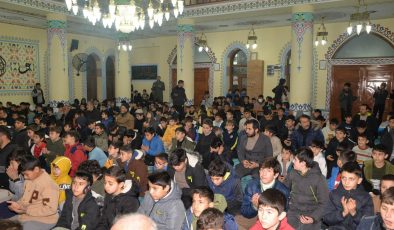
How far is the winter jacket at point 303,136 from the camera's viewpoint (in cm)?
616

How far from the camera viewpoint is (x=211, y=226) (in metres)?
2.37

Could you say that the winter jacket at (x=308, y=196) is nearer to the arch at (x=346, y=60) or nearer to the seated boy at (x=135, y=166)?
the seated boy at (x=135, y=166)

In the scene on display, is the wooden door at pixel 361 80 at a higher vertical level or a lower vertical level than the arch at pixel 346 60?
lower

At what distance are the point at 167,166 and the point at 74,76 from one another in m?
11.4

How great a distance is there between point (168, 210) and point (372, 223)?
5.43 ft

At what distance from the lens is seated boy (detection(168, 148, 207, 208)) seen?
4047 millimetres

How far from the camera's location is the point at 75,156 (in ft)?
15.7

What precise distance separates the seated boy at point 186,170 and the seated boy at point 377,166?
6.94 ft

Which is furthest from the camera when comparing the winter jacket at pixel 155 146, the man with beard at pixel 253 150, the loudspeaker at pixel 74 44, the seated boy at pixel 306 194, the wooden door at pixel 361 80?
the loudspeaker at pixel 74 44

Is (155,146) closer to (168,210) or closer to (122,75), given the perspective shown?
(168,210)

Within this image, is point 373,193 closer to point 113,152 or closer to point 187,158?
point 187,158

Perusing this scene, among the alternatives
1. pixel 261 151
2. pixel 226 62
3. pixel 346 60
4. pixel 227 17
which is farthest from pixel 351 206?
pixel 226 62

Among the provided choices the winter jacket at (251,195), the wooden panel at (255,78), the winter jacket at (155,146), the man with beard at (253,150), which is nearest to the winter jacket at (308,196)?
the winter jacket at (251,195)

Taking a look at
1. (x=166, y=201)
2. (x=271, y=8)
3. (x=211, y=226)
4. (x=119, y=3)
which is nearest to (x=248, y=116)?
(x=271, y=8)
